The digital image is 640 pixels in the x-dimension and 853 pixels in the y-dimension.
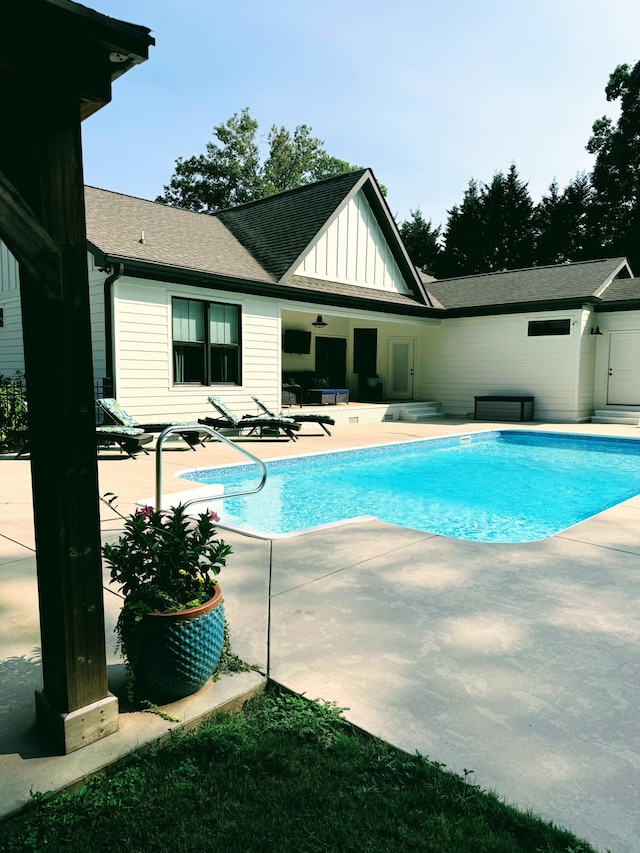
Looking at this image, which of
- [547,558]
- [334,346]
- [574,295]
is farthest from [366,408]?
[547,558]

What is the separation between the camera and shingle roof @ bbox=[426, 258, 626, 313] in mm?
15406

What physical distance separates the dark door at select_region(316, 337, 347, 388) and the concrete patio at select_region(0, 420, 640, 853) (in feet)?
43.7

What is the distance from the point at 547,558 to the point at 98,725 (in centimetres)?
325

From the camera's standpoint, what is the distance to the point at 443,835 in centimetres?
169

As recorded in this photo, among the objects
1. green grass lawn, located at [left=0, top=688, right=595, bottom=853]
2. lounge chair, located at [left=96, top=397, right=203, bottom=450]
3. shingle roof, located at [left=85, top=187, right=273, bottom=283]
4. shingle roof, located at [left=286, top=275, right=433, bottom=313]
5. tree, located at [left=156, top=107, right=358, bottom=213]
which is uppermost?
tree, located at [left=156, top=107, right=358, bottom=213]

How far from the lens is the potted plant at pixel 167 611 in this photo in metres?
2.28

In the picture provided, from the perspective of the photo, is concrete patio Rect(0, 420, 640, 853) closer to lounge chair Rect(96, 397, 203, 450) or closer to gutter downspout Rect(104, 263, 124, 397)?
lounge chair Rect(96, 397, 203, 450)

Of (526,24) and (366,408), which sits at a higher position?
(526,24)

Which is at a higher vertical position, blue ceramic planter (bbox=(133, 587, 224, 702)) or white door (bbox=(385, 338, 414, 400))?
white door (bbox=(385, 338, 414, 400))

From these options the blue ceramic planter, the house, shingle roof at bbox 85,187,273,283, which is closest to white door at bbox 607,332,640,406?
the house

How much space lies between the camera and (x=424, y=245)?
33.7m

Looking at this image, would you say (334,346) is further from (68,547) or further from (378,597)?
(68,547)

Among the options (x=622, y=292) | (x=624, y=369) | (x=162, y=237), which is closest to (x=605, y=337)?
(x=624, y=369)

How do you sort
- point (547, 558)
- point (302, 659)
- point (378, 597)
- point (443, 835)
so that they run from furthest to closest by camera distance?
point (547, 558) < point (378, 597) < point (302, 659) < point (443, 835)
